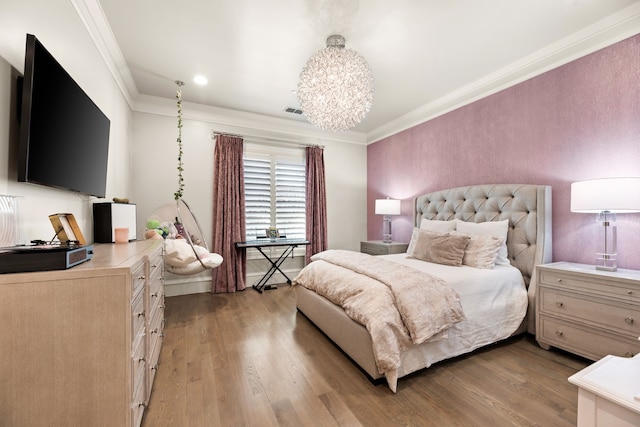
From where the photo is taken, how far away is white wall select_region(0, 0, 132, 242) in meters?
1.22

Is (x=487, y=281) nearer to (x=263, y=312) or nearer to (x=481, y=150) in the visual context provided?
(x=481, y=150)

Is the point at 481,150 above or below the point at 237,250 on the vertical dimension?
above

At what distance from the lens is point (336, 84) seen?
230 centimetres

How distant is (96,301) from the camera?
1.09m

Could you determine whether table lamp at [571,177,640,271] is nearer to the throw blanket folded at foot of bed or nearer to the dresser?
the throw blanket folded at foot of bed

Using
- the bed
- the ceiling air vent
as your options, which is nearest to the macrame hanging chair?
the bed

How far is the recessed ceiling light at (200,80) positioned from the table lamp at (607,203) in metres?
3.81

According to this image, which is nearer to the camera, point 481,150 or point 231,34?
point 231,34

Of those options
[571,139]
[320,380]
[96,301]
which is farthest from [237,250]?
[571,139]

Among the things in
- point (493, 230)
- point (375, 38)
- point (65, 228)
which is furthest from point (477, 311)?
point (65, 228)

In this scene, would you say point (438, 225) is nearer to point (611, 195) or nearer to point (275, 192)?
point (611, 195)

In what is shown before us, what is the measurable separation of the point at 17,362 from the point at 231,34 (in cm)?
259

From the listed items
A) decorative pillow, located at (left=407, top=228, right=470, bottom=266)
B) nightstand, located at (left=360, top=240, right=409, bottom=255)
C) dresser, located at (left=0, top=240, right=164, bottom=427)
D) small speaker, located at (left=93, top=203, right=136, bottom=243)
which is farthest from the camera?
nightstand, located at (left=360, top=240, right=409, bottom=255)

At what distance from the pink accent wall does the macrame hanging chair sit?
325cm
